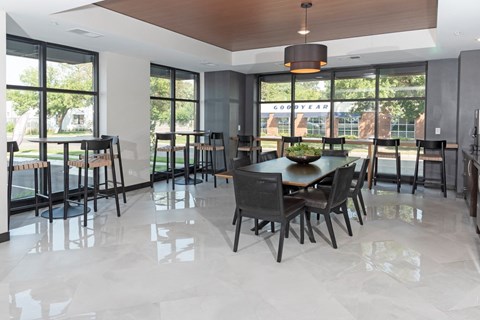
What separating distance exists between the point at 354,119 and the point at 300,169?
4391 millimetres

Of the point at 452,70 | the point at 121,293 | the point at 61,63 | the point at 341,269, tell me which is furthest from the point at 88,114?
the point at 452,70

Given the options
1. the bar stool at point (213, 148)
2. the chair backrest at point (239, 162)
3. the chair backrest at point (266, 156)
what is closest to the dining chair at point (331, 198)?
the chair backrest at point (239, 162)

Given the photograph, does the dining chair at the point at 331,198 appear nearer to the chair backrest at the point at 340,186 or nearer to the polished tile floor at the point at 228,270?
the chair backrest at the point at 340,186

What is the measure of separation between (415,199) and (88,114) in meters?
5.42

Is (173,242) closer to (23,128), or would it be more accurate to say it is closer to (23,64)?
(23,128)

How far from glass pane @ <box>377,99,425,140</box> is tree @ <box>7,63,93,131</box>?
555 centimetres

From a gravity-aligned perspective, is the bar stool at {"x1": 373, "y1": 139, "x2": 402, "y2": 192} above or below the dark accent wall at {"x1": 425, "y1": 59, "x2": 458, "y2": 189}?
below

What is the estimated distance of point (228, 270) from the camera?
123 inches

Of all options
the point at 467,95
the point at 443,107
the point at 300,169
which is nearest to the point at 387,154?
the point at 443,107

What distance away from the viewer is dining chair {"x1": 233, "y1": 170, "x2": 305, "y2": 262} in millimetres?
3174

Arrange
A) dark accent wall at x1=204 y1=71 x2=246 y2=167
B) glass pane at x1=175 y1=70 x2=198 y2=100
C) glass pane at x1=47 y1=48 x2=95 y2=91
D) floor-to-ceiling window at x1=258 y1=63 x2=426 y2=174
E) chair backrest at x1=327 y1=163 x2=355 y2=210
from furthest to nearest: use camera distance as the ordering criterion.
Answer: dark accent wall at x1=204 y1=71 x2=246 y2=167 → glass pane at x1=175 y1=70 x2=198 y2=100 → floor-to-ceiling window at x1=258 y1=63 x2=426 y2=174 → glass pane at x1=47 y1=48 x2=95 y2=91 → chair backrest at x1=327 y1=163 x2=355 y2=210

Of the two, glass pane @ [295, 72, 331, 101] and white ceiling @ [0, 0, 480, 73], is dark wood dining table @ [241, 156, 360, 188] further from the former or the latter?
glass pane @ [295, 72, 331, 101]

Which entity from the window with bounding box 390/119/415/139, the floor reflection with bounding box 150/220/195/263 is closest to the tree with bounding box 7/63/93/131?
the floor reflection with bounding box 150/220/195/263

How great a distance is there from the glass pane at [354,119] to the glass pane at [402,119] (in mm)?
199
